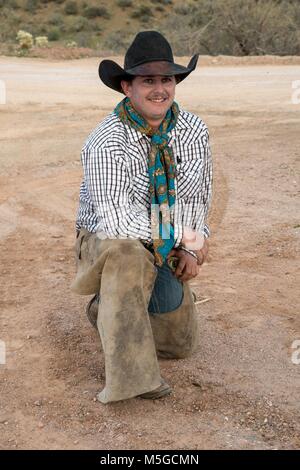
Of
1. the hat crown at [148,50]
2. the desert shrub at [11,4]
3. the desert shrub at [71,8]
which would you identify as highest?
the desert shrub at [11,4]

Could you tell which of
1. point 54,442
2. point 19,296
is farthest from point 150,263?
point 19,296

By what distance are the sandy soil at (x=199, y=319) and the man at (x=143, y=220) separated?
7.3 inches

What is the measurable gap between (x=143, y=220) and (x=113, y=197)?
0.55ft

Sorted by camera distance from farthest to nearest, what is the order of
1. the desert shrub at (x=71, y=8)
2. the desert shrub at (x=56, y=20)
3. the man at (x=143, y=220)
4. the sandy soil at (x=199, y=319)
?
the desert shrub at (x=71, y=8), the desert shrub at (x=56, y=20), the man at (x=143, y=220), the sandy soil at (x=199, y=319)

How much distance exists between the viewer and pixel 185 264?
3.64 meters

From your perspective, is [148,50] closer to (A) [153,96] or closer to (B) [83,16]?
(A) [153,96]

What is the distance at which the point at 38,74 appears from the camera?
13781mm

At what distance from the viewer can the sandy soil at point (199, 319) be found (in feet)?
10.7

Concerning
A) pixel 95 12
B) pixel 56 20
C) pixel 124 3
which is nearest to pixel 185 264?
pixel 56 20

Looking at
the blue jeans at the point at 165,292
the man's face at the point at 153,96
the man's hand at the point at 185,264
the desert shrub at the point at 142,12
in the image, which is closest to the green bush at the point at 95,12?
the desert shrub at the point at 142,12

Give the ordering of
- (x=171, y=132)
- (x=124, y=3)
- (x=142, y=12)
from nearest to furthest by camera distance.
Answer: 1. (x=171, y=132)
2. (x=142, y=12)
3. (x=124, y=3)

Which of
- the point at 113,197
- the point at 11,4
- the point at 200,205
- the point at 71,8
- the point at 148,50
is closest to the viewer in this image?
the point at 113,197

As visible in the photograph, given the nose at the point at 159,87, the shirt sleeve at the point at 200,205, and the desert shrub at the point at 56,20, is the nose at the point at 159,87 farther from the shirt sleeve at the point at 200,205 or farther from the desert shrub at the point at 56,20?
the desert shrub at the point at 56,20

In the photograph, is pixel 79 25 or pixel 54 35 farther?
pixel 79 25
